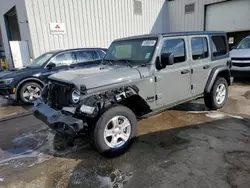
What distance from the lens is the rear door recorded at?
390cm

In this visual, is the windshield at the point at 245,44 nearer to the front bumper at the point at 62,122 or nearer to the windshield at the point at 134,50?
the windshield at the point at 134,50

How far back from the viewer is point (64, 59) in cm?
633

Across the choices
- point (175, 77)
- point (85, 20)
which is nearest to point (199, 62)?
point (175, 77)

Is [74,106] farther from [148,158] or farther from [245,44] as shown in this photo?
[245,44]

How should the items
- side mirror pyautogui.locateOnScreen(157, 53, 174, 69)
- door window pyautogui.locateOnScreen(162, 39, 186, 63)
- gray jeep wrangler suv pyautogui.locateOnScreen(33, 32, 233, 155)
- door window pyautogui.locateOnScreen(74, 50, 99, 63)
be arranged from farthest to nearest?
1. door window pyautogui.locateOnScreen(74, 50, 99, 63)
2. door window pyautogui.locateOnScreen(162, 39, 186, 63)
3. side mirror pyautogui.locateOnScreen(157, 53, 174, 69)
4. gray jeep wrangler suv pyautogui.locateOnScreen(33, 32, 233, 155)

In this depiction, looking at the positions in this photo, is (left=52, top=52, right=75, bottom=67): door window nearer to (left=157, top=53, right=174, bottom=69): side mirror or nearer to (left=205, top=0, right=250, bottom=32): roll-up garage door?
(left=157, top=53, right=174, bottom=69): side mirror

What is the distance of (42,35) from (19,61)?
2150 mm

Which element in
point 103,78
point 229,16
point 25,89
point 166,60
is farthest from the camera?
point 229,16

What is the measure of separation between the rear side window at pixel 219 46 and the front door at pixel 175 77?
1036 mm

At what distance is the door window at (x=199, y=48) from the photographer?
12.9 ft

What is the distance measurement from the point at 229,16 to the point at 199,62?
1093 centimetres

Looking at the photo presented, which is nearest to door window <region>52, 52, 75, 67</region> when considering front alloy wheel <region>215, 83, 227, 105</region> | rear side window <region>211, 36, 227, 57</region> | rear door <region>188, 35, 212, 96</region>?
rear door <region>188, 35, 212, 96</region>

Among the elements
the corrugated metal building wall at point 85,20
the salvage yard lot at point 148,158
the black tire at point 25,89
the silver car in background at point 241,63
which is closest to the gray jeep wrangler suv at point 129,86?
the salvage yard lot at point 148,158

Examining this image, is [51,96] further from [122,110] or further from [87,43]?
[87,43]
